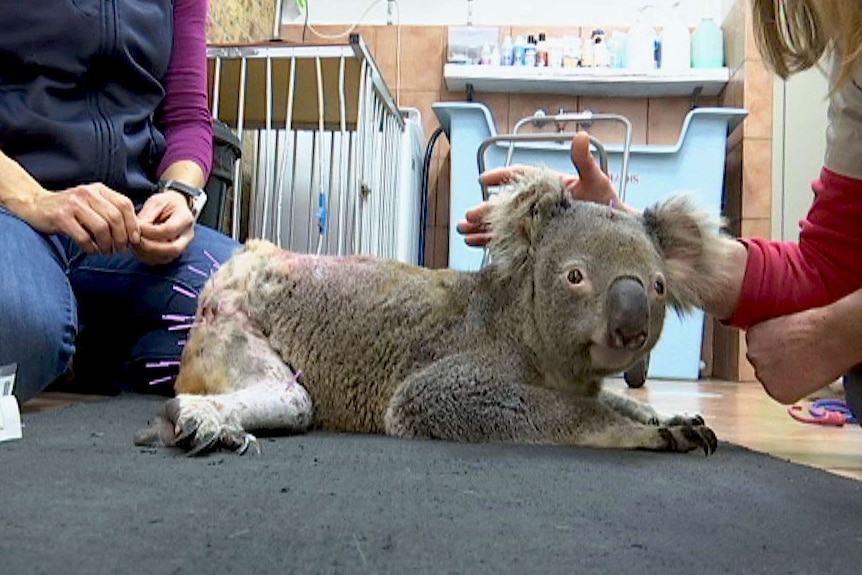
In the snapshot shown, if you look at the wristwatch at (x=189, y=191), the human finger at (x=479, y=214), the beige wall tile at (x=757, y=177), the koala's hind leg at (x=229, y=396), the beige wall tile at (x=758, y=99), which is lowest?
the koala's hind leg at (x=229, y=396)

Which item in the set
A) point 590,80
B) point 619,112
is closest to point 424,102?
point 590,80

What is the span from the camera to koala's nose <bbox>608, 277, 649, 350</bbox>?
3.87ft

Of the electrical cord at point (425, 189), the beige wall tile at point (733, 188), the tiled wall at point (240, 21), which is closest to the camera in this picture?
the tiled wall at point (240, 21)

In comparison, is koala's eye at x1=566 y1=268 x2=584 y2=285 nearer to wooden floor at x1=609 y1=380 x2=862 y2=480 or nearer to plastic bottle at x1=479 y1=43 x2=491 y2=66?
wooden floor at x1=609 y1=380 x2=862 y2=480

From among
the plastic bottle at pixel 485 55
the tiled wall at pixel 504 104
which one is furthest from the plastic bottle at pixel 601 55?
the plastic bottle at pixel 485 55

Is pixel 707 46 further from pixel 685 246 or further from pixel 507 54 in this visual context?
pixel 685 246

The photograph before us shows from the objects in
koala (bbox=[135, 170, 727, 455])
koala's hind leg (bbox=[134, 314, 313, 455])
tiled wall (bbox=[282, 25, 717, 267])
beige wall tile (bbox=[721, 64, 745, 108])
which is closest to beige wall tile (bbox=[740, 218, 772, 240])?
beige wall tile (bbox=[721, 64, 745, 108])

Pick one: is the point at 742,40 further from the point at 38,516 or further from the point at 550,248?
the point at 38,516

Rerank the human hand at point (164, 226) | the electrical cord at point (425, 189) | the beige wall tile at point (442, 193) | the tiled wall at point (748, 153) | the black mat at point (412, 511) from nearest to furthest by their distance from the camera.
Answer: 1. the black mat at point (412, 511)
2. the human hand at point (164, 226)
3. the tiled wall at point (748, 153)
4. the electrical cord at point (425, 189)
5. the beige wall tile at point (442, 193)

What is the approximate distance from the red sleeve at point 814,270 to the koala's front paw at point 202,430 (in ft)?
2.83

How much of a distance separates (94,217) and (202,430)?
457 mm

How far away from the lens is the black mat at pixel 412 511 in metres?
0.65

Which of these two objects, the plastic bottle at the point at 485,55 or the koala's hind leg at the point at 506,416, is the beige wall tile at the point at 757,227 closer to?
the plastic bottle at the point at 485,55

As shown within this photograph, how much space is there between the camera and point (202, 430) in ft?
3.73
